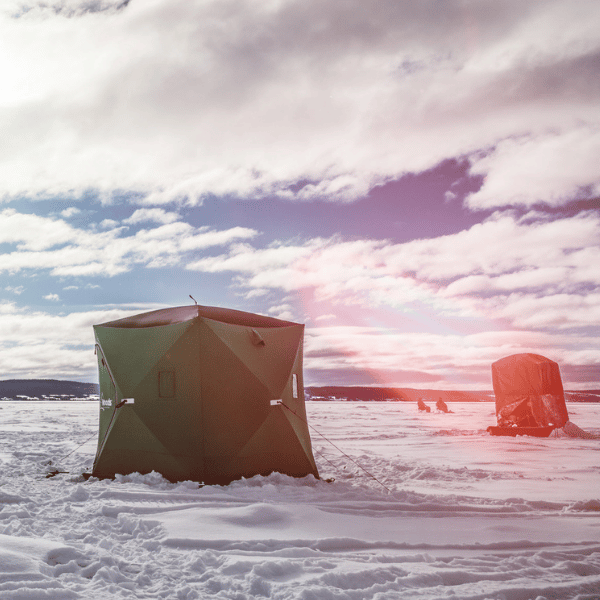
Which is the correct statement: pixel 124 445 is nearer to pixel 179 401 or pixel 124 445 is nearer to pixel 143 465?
pixel 143 465

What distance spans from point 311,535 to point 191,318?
3420 mm

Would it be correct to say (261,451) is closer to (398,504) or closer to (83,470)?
(398,504)

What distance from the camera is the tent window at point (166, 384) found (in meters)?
6.68

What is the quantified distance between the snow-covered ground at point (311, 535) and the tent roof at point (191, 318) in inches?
86.4

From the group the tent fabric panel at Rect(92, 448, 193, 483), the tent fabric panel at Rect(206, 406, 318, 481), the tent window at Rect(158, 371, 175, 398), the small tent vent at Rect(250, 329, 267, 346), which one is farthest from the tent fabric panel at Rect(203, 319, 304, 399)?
the tent fabric panel at Rect(92, 448, 193, 483)

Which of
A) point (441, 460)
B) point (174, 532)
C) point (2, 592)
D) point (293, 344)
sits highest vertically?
point (293, 344)

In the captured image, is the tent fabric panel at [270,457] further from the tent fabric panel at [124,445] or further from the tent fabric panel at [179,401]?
the tent fabric panel at [124,445]

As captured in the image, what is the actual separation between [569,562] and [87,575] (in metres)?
3.63

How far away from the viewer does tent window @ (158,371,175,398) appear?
668 centimetres

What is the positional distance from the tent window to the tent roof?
73 centimetres

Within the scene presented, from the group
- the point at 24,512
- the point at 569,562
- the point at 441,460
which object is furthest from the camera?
the point at 441,460

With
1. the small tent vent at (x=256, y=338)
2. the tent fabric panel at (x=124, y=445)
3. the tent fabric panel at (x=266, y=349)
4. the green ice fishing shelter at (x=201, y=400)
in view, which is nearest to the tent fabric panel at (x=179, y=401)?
the green ice fishing shelter at (x=201, y=400)

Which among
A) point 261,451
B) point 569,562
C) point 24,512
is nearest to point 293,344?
point 261,451

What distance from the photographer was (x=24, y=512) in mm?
4633
